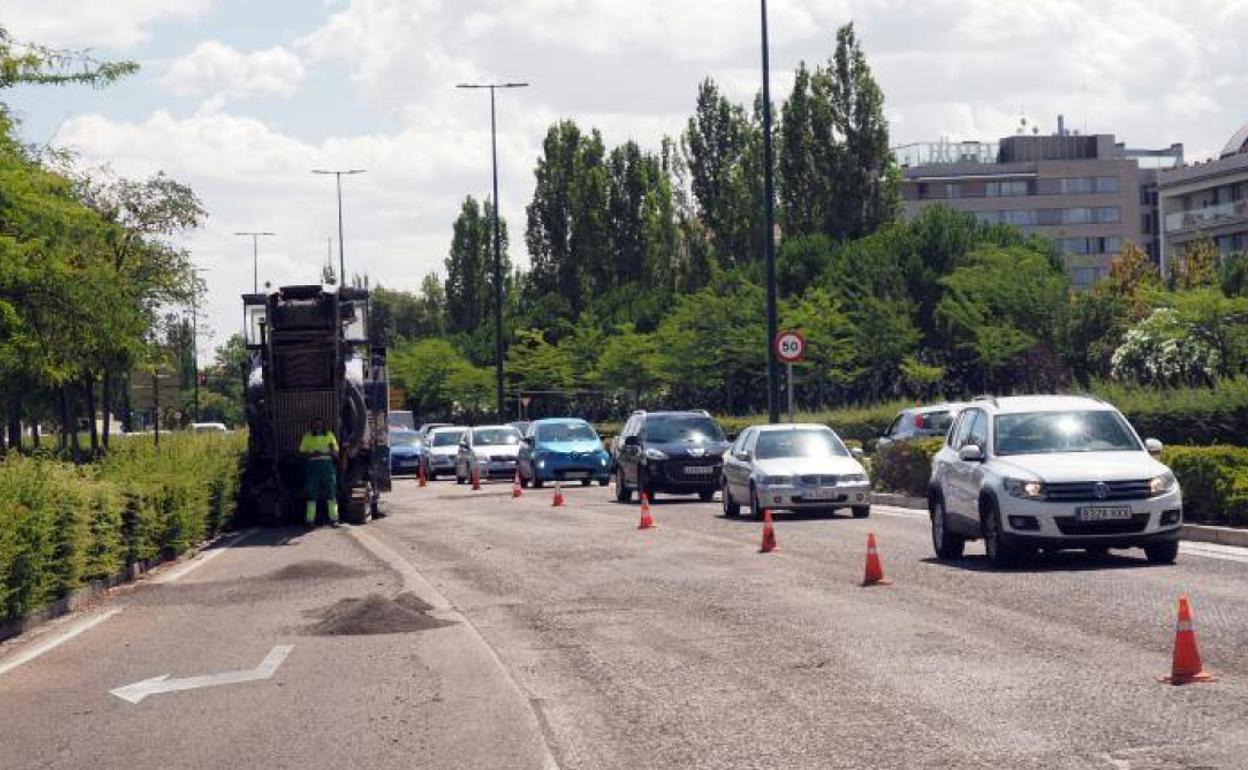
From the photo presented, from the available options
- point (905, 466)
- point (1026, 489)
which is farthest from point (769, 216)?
point (1026, 489)

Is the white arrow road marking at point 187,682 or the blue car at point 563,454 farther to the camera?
the blue car at point 563,454

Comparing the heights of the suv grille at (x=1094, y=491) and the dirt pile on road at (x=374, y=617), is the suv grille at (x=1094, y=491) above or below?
above

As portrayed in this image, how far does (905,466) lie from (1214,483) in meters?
11.3

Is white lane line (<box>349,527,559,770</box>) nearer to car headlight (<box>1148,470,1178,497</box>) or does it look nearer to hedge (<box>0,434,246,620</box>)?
hedge (<box>0,434,246,620</box>)

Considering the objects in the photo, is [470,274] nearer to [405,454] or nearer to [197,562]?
[405,454]

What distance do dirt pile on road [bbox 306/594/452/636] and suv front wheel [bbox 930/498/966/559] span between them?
233 inches

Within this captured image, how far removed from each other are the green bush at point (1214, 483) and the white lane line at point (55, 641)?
41.4ft

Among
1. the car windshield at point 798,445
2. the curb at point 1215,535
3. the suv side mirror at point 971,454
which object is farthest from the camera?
the car windshield at point 798,445

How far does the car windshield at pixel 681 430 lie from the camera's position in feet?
121

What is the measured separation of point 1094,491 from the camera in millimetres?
18438

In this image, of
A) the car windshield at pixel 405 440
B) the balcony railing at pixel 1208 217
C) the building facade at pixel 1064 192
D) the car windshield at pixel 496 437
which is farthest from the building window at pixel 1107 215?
the car windshield at pixel 496 437

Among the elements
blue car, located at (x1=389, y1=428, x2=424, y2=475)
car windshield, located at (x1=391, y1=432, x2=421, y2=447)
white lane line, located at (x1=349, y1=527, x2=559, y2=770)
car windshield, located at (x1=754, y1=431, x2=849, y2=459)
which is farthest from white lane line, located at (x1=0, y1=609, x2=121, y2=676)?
car windshield, located at (x1=391, y1=432, x2=421, y2=447)

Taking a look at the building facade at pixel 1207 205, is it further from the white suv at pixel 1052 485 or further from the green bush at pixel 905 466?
the white suv at pixel 1052 485

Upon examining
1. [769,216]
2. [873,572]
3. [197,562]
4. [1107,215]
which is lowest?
[197,562]
